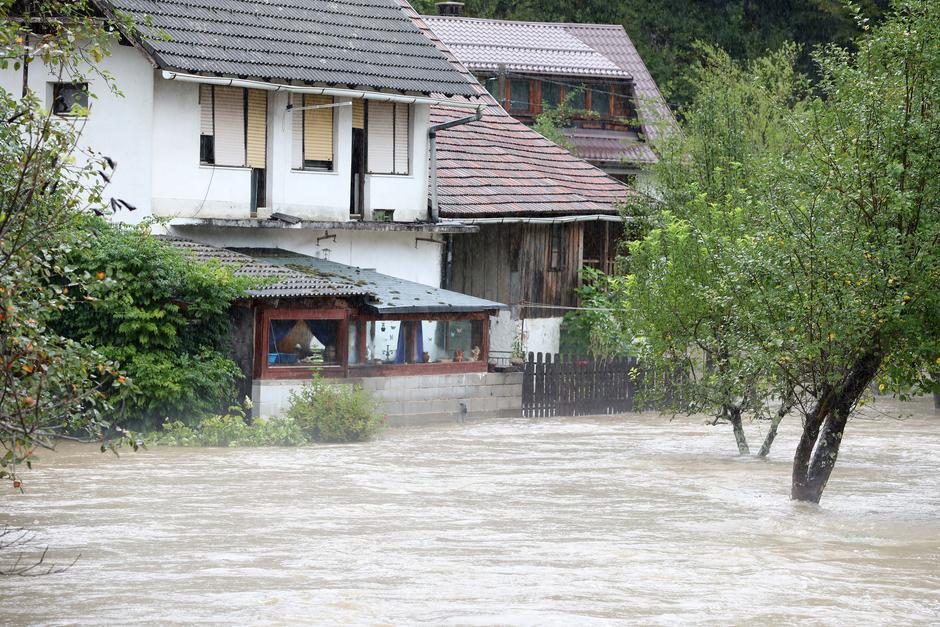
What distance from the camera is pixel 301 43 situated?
2514 centimetres

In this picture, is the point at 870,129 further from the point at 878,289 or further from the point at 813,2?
the point at 813,2

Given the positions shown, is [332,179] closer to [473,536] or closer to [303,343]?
[303,343]

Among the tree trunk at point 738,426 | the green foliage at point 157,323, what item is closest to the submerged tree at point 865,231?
the tree trunk at point 738,426

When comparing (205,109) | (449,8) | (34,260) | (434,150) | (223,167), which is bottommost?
(34,260)

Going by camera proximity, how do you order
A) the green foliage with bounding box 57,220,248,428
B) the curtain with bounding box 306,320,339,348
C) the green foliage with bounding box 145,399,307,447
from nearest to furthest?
the green foliage with bounding box 57,220,248,428, the green foliage with bounding box 145,399,307,447, the curtain with bounding box 306,320,339,348

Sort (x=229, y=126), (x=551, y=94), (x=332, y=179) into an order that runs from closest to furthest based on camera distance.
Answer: (x=229, y=126) < (x=332, y=179) < (x=551, y=94)

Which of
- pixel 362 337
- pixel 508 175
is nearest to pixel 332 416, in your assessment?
pixel 362 337

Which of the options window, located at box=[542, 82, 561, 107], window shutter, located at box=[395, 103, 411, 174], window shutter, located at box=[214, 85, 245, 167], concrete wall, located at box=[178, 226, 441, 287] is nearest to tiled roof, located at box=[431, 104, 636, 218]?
concrete wall, located at box=[178, 226, 441, 287]

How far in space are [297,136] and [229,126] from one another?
150 cm

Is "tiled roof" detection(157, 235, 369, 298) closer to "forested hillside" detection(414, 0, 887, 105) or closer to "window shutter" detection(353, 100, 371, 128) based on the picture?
"window shutter" detection(353, 100, 371, 128)

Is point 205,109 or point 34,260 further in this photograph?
point 205,109

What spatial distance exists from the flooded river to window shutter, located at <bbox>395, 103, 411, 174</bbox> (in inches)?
288

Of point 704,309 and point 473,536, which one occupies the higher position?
point 704,309

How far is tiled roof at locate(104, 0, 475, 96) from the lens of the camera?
23.1m
